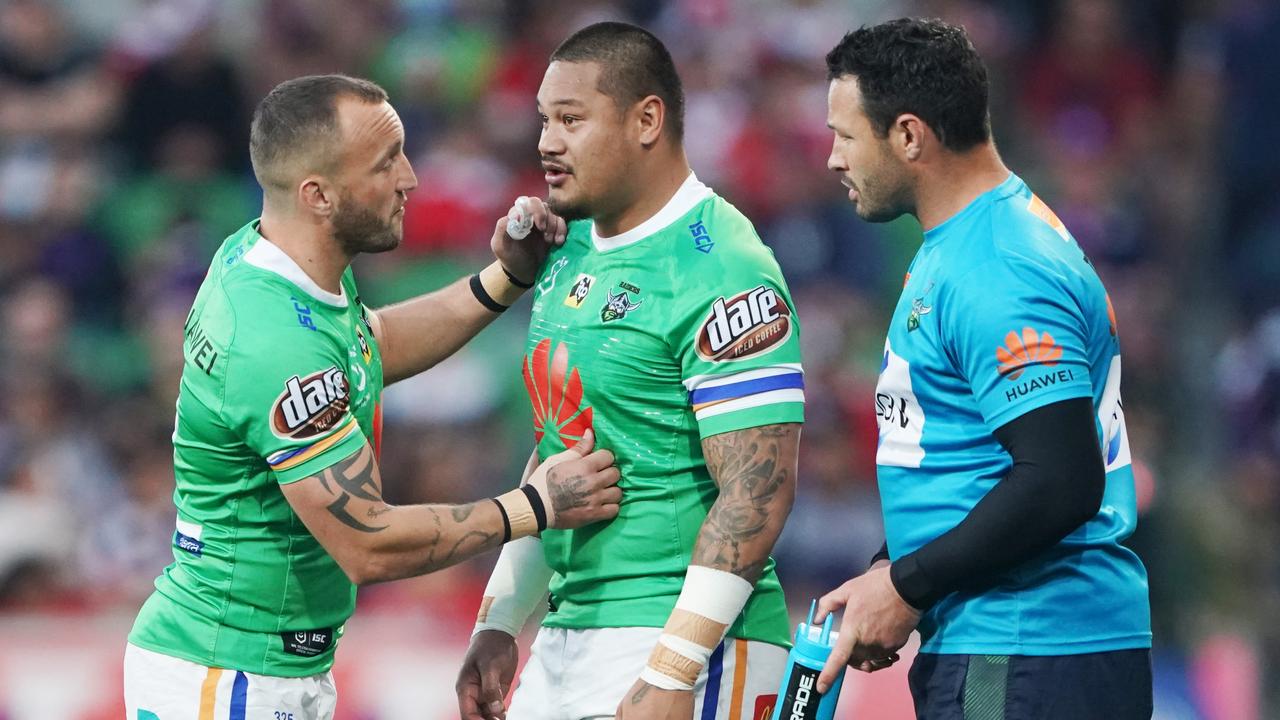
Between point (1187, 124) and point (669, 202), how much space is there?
7482mm

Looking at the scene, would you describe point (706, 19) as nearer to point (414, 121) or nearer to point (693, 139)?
point (693, 139)

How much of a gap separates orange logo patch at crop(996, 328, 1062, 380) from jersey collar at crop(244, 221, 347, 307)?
1.94 metres

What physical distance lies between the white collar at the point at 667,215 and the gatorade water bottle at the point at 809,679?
1.22 m

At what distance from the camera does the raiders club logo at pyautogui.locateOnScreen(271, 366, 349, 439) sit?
4.17 m

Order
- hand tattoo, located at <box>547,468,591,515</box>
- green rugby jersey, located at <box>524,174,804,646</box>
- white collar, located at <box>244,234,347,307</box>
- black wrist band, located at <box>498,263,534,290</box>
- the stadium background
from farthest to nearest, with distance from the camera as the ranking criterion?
the stadium background
black wrist band, located at <box>498,263,534,290</box>
white collar, located at <box>244,234,347,307</box>
hand tattoo, located at <box>547,468,591,515</box>
green rugby jersey, located at <box>524,174,804,646</box>

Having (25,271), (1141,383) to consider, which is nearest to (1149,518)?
(1141,383)

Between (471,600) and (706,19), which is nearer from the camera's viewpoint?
(471,600)

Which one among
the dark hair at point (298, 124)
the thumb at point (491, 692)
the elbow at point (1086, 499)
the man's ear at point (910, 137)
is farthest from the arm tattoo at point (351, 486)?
the elbow at point (1086, 499)

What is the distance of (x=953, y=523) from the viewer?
373cm

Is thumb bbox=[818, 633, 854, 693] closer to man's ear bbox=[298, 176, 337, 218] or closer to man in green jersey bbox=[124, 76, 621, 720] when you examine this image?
man in green jersey bbox=[124, 76, 621, 720]

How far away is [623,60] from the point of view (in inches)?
176

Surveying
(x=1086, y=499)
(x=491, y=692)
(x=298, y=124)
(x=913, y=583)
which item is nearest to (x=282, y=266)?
(x=298, y=124)

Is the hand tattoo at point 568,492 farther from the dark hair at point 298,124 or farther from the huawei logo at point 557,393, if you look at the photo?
the dark hair at point 298,124

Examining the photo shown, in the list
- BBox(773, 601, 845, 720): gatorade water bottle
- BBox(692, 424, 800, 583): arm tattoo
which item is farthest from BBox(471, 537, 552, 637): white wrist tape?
BBox(773, 601, 845, 720): gatorade water bottle
